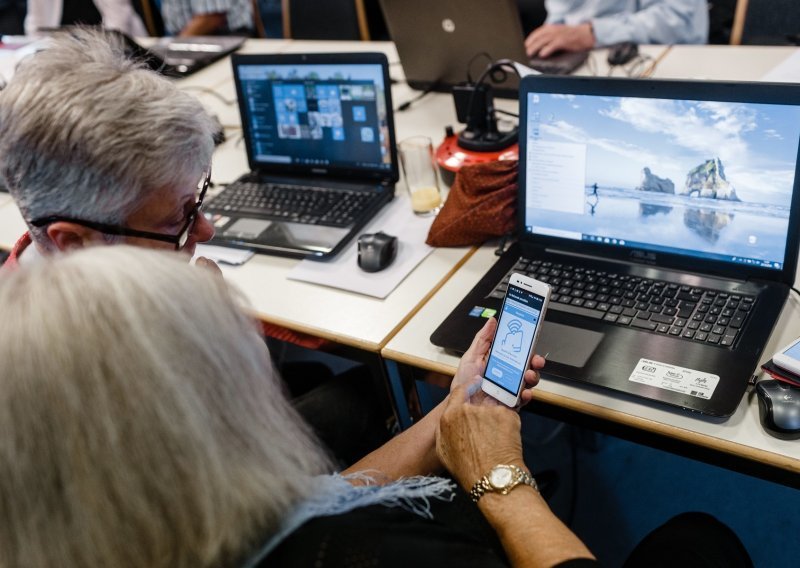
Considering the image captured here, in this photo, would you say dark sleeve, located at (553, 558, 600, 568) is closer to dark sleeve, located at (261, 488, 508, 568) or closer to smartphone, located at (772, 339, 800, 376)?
dark sleeve, located at (261, 488, 508, 568)

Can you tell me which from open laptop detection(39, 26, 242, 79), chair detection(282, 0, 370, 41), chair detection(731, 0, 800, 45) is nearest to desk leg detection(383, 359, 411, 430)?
chair detection(731, 0, 800, 45)

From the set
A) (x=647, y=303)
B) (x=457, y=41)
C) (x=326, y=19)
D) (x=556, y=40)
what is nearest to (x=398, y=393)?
(x=647, y=303)

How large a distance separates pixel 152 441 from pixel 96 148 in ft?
1.69

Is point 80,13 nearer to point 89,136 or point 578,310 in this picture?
point 89,136

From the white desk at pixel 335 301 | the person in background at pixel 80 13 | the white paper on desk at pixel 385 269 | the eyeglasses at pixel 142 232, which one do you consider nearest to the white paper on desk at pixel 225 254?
the white desk at pixel 335 301

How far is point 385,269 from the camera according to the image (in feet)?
4.50

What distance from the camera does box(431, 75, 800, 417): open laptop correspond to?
98cm

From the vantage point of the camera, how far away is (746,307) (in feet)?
3.40

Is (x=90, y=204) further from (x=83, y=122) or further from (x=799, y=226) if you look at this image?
(x=799, y=226)

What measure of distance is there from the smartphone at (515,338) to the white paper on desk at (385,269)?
1.18 ft

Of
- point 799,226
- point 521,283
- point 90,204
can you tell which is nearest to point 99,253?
point 90,204

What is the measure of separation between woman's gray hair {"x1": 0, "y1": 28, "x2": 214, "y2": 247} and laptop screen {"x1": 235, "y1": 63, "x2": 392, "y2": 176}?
0.56 m

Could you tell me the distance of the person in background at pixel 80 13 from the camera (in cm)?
352

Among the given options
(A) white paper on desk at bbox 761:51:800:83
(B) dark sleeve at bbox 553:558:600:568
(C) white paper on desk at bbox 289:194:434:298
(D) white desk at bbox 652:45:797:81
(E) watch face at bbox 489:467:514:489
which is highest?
(A) white paper on desk at bbox 761:51:800:83
